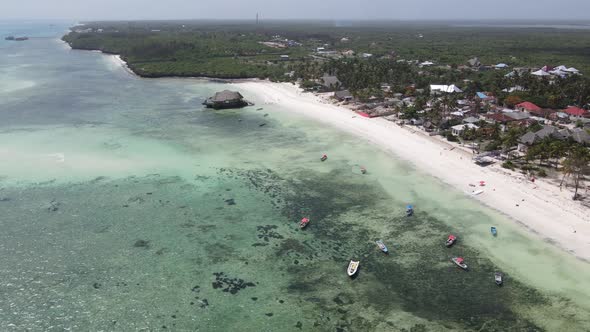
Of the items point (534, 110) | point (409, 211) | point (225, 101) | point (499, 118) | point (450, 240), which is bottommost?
point (450, 240)

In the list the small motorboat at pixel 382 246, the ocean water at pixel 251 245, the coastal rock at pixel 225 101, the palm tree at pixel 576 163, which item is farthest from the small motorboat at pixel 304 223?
the coastal rock at pixel 225 101

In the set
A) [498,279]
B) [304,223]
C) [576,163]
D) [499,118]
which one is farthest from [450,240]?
[499,118]

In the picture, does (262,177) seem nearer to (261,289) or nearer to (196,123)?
(261,289)

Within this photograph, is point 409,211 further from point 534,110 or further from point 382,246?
point 534,110

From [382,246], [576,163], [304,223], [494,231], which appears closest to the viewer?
[382,246]

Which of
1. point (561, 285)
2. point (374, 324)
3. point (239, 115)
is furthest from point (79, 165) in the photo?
point (561, 285)

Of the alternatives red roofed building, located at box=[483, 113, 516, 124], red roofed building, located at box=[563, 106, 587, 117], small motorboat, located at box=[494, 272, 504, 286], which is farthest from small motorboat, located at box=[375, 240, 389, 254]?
red roofed building, located at box=[563, 106, 587, 117]

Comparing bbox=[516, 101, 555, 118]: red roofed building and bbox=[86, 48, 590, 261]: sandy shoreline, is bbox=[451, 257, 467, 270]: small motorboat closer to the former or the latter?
bbox=[86, 48, 590, 261]: sandy shoreline
